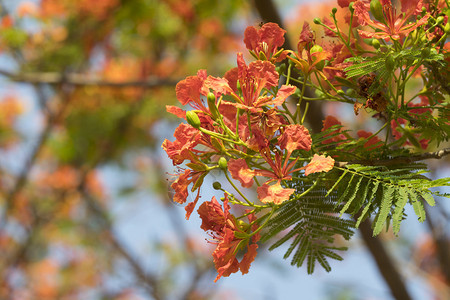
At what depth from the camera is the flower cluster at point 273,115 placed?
0.87m

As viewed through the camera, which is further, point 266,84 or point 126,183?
point 126,183

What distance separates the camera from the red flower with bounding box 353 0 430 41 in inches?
35.3

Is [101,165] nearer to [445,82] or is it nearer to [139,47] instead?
[139,47]

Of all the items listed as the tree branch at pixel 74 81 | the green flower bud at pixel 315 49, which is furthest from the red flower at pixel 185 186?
the tree branch at pixel 74 81

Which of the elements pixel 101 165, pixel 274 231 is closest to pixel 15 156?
pixel 101 165

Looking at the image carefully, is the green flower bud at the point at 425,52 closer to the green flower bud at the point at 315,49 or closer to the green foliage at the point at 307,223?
the green flower bud at the point at 315,49

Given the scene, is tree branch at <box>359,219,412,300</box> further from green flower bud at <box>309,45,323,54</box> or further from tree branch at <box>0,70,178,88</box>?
tree branch at <box>0,70,178,88</box>

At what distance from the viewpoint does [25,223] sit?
8.04 m

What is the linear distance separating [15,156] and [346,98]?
708 cm

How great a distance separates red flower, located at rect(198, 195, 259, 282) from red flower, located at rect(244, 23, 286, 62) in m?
0.35

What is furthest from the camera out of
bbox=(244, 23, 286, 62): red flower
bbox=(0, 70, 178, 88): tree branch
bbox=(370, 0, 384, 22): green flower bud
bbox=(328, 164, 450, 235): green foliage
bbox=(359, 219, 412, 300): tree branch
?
bbox=(0, 70, 178, 88): tree branch

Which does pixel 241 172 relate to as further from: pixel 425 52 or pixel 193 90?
pixel 425 52

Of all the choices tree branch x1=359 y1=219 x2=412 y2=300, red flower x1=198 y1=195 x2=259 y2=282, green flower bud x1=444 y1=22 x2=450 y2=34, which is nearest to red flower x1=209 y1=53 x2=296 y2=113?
red flower x1=198 y1=195 x2=259 y2=282

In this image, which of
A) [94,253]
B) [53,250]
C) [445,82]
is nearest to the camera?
[445,82]
